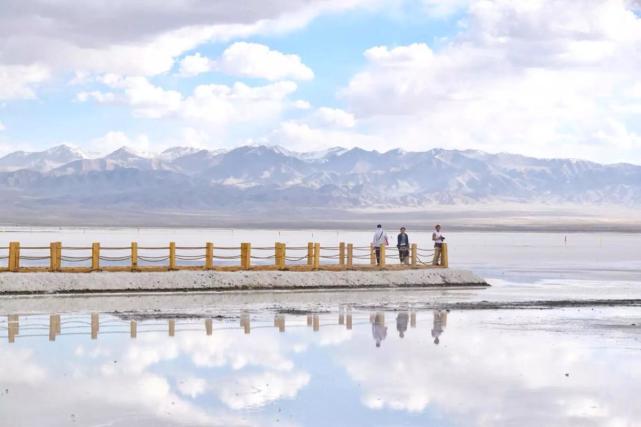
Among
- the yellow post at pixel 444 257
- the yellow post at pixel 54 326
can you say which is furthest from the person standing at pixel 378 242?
the yellow post at pixel 54 326

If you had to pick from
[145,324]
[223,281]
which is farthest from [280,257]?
[145,324]

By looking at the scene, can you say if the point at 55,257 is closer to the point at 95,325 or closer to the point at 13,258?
the point at 13,258

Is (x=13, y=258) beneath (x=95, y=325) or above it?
above

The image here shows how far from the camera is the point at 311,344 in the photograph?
19.8 meters

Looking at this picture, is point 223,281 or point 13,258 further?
point 223,281

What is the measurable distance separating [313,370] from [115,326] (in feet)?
23.8

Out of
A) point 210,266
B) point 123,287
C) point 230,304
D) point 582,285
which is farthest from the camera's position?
point 582,285

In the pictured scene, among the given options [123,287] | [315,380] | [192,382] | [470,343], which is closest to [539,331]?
[470,343]

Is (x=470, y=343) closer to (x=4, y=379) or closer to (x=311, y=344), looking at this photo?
(x=311, y=344)

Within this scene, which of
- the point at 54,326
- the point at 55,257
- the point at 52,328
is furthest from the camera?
the point at 55,257

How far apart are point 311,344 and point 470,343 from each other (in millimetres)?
3209

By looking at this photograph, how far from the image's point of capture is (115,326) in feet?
73.1

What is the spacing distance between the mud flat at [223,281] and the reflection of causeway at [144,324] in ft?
22.6

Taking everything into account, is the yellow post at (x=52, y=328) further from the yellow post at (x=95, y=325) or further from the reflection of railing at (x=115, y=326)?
the yellow post at (x=95, y=325)
